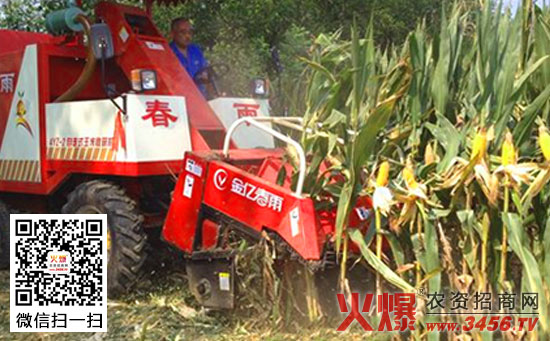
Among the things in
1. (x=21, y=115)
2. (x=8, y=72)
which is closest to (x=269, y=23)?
(x=8, y=72)

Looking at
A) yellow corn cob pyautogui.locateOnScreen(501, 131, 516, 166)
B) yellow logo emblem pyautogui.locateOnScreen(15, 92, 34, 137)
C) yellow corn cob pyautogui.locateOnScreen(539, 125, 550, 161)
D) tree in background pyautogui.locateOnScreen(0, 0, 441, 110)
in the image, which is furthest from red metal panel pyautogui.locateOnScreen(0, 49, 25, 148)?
yellow corn cob pyautogui.locateOnScreen(539, 125, 550, 161)

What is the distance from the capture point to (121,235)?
448 centimetres

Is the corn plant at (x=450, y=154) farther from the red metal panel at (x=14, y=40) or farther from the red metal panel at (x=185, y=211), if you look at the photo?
the red metal panel at (x=14, y=40)

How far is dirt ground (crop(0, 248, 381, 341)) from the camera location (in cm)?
382

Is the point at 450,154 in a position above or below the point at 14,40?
below

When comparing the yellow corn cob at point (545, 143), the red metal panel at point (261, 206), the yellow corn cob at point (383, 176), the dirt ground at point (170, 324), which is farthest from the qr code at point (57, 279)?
the yellow corn cob at point (545, 143)

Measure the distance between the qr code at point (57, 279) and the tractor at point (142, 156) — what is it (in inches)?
21.8

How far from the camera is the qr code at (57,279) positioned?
380 cm

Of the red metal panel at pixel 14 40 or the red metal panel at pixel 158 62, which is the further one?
the red metal panel at pixel 14 40

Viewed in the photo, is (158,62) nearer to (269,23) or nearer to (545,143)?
(545,143)

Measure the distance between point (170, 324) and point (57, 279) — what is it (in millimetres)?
757

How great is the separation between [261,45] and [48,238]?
6.40 m

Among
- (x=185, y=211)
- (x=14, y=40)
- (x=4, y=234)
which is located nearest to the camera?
(x=185, y=211)

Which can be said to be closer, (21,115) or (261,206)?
(261,206)
